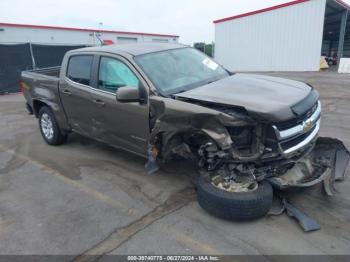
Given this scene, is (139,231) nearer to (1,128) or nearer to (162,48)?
Result: (162,48)

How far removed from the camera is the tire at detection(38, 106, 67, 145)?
19.9 ft

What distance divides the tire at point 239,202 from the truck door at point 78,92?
2.54 m

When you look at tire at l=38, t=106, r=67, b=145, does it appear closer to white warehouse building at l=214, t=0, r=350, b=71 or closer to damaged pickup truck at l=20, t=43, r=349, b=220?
damaged pickup truck at l=20, t=43, r=349, b=220

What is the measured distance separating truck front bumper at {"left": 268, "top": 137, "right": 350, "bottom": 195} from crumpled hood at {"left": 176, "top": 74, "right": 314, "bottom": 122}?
73cm

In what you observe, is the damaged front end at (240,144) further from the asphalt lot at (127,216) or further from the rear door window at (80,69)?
the rear door window at (80,69)

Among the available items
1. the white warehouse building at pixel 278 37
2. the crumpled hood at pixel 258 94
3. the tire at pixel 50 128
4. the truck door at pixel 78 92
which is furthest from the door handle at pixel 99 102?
the white warehouse building at pixel 278 37

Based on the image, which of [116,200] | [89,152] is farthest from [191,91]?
[89,152]

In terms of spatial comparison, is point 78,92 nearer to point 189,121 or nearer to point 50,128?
point 50,128

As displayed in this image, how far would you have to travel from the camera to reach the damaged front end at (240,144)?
324cm

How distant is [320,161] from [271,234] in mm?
1303

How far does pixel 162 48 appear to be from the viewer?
4770 mm

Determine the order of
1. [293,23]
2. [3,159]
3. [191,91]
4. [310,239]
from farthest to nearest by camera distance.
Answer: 1. [293,23]
2. [3,159]
3. [191,91]
4. [310,239]

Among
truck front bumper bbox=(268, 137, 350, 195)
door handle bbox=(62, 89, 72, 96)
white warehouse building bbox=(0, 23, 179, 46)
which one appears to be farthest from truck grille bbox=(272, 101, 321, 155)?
white warehouse building bbox=(0, 23, 179, 46)

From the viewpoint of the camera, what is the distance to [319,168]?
12.3 feet
